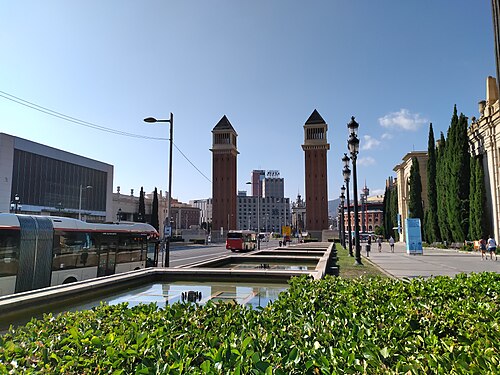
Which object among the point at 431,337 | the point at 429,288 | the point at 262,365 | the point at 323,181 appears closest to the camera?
the point at 262,365

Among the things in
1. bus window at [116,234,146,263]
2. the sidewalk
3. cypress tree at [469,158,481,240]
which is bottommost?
the sidewalk

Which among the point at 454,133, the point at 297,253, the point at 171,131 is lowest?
the point at 297,253

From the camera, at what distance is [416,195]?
5588 centimetres

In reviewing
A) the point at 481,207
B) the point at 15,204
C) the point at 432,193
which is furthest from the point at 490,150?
the point at 15,204

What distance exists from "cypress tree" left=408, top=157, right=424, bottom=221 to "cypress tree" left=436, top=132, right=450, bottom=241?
Result: 765 cm

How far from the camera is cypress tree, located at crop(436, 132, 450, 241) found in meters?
44.3

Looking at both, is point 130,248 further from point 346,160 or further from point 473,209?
point 473,209

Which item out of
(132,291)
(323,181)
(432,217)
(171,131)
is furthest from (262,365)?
(323,181)

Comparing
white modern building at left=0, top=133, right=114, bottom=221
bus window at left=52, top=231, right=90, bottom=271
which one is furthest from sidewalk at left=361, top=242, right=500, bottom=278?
white modern building at left=0, top=133, right=114, bottom=221

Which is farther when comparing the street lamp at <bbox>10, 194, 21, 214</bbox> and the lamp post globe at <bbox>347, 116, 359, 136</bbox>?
the street lamp at <bbox>10, 194, 21, 214</bbox>

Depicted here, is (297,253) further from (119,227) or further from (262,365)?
(262,365)

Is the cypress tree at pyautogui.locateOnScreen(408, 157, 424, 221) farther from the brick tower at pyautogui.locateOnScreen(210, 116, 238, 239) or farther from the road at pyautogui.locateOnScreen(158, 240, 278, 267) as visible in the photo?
the brick tower at pyautogui.locateOnScreen(210, 116, 238, 239)

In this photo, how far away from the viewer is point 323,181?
9269 cm

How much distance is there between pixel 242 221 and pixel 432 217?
11876 centimetres
